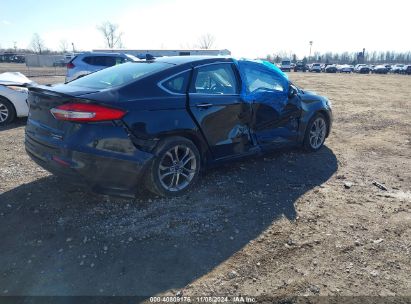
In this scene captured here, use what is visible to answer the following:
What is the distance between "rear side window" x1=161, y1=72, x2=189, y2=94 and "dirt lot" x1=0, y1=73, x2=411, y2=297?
1.24 m

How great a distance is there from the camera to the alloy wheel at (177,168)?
159 inches

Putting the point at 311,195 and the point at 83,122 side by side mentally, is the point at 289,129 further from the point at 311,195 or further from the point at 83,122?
the point at 83,122

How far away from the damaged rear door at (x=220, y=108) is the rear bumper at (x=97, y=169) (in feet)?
2.94

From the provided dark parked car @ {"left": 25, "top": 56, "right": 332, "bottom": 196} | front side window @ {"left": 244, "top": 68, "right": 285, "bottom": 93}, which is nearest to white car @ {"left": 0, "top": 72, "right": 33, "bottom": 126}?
dark parked car @ {"left": 25, "top": 56, "right": 332, "bottom": 196}

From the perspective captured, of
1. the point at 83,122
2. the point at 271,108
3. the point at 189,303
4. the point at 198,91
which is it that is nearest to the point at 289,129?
the point at 271,108

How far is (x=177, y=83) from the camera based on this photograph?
13.5 feet

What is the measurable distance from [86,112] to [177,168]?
48.1 inches

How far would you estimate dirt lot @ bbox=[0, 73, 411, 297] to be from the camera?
2.80 metres

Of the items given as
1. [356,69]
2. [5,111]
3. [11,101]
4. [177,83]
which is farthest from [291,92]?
[356,69]

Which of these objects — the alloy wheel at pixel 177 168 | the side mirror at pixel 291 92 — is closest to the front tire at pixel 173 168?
the alloy wheel at pixel 177 168

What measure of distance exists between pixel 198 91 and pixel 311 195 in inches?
74.5

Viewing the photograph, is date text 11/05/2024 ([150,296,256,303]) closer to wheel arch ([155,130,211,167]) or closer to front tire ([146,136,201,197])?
front tire ([146,136,201,197])

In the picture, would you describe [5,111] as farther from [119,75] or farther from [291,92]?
[291,92]

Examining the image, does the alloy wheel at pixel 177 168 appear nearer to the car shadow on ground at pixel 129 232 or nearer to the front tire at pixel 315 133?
the car shadow on ground at pixel 129 232
